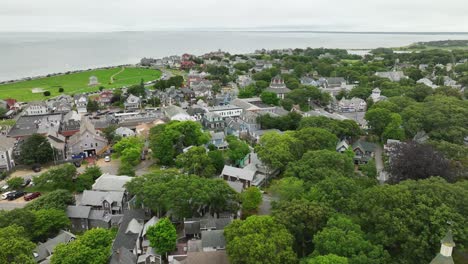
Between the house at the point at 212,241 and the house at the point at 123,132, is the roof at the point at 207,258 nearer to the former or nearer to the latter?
the house at the point at 212,241

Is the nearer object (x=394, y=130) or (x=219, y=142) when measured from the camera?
(x=394, y=130)

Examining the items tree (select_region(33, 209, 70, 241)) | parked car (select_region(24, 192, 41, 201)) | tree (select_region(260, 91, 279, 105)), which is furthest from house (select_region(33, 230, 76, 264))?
tree (select_region(260, 91, 279, 105))

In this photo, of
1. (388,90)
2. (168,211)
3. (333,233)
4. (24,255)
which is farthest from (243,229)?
(388,90)

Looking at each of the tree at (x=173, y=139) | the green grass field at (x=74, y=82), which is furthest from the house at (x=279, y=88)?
the green grass field at (x=74, y=82)

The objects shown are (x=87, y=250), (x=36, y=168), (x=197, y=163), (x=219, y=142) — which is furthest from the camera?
(x=219, y=142)

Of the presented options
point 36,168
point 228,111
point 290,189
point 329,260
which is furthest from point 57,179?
point 228,111

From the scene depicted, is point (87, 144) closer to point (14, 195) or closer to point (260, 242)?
point (14, 195)
